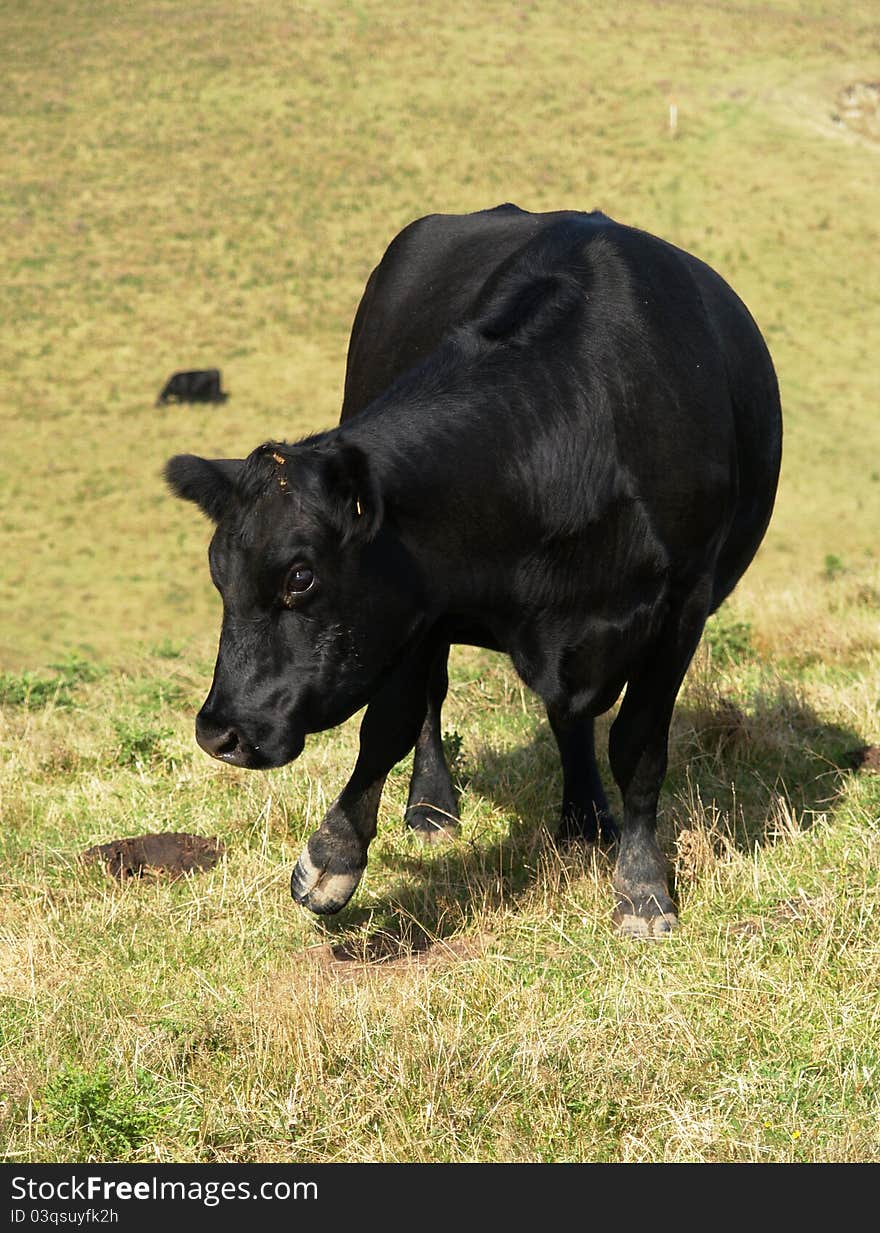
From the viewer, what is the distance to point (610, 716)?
7.74 metres

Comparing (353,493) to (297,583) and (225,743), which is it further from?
(225,743)

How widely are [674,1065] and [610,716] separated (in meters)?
3.81

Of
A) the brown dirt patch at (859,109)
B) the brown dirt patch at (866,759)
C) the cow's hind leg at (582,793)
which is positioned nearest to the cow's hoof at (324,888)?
the cow's hind leg at (582,793)

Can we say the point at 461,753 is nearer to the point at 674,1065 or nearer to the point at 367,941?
the point at 367,941

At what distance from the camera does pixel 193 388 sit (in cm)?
3775

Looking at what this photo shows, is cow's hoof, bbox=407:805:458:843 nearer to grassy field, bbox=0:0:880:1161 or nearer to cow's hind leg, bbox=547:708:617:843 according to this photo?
grassy field, bbox=0:0:880:1161

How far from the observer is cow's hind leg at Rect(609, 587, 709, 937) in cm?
523

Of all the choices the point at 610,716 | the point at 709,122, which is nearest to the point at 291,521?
the point at 610,716

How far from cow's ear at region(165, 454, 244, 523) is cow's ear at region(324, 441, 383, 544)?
1.04ft

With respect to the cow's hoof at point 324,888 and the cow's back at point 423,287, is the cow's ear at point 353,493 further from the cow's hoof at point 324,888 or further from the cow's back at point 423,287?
the cow's back at point 423,287

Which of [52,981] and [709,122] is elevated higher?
[52,981]

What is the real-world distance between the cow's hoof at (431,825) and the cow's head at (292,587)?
73.7 inches

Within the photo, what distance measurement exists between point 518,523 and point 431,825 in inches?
81.1

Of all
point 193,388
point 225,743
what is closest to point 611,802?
point 225,743
